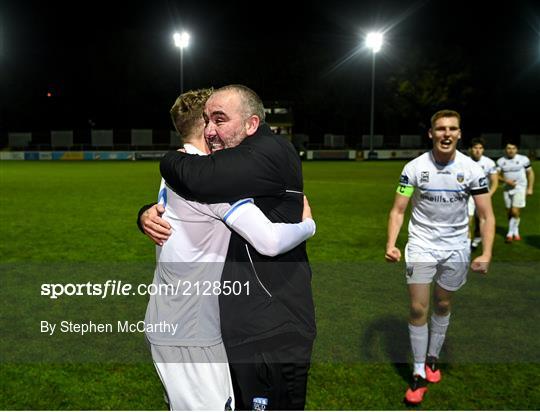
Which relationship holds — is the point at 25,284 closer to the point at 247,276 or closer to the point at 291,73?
the point at 247,276

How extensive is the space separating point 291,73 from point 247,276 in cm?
6977

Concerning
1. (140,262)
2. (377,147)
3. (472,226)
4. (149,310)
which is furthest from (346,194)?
(377,147)

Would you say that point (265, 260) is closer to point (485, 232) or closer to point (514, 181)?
point (485, 232)

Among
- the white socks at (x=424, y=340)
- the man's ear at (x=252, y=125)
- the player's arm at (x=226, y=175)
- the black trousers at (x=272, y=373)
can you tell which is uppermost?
the man's ear at (x=252, y=125)

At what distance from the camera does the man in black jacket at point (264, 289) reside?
2.35 m

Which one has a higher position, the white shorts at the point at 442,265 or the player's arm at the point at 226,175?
the player's arm at the point at 226,175

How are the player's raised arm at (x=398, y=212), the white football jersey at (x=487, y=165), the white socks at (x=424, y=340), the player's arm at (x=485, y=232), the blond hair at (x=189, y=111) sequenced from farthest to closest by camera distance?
the white football jersey at (x=487, y=165), the player's raised arm at (x=398, y=212), the white socks at (x=424, y=340), the player's arm at (x=485, y=232), the blond hair at (x=189, y=111)

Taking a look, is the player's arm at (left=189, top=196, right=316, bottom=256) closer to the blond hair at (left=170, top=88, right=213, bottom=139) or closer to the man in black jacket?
the man in black jacket

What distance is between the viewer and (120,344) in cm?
560

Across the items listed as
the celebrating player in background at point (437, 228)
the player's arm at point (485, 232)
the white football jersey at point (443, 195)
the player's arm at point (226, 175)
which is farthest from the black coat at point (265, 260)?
the white football jersey at point (443, 195)

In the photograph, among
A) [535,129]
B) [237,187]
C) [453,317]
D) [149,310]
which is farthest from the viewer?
[535,129]

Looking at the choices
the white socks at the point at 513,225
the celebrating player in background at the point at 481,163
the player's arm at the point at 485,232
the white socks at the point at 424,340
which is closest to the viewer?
the player's arm at the point at 485,232

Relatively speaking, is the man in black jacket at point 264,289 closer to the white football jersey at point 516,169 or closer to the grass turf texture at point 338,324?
the grass turf texture at point 338,324

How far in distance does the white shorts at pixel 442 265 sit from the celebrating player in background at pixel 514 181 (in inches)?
301
